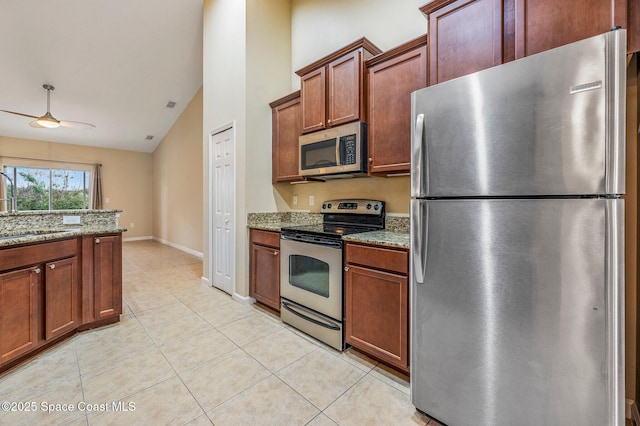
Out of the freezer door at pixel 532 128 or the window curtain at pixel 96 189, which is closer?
the freezer door at pixel 532 128

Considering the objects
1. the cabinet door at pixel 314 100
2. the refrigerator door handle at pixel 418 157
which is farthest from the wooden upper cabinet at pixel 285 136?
the refrigerator door handle at pixel 418 157

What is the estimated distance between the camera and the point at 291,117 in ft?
9.94

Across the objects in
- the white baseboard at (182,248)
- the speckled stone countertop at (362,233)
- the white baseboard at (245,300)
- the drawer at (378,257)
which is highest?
the speckled stone countertop at (362,233)

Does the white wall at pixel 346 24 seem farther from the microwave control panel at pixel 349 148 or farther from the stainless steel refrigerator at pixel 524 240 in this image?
the stainless steel refrigerator at pixel 524 240

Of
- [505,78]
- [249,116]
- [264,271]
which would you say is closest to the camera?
[505,78]

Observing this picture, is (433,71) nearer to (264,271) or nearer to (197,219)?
(264,271)

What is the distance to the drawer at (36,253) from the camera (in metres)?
1.79

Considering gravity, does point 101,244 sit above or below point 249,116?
below

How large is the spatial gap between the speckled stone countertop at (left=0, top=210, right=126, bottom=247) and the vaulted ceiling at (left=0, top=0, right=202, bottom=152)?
9.70ft

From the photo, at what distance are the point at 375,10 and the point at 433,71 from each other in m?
1.42

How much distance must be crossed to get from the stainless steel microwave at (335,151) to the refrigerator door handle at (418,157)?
33.3 inches

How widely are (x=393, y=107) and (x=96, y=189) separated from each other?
8.32 m

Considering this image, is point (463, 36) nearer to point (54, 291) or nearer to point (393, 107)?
point (393, 107)

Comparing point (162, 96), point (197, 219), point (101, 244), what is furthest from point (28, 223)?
point (162, 96)
